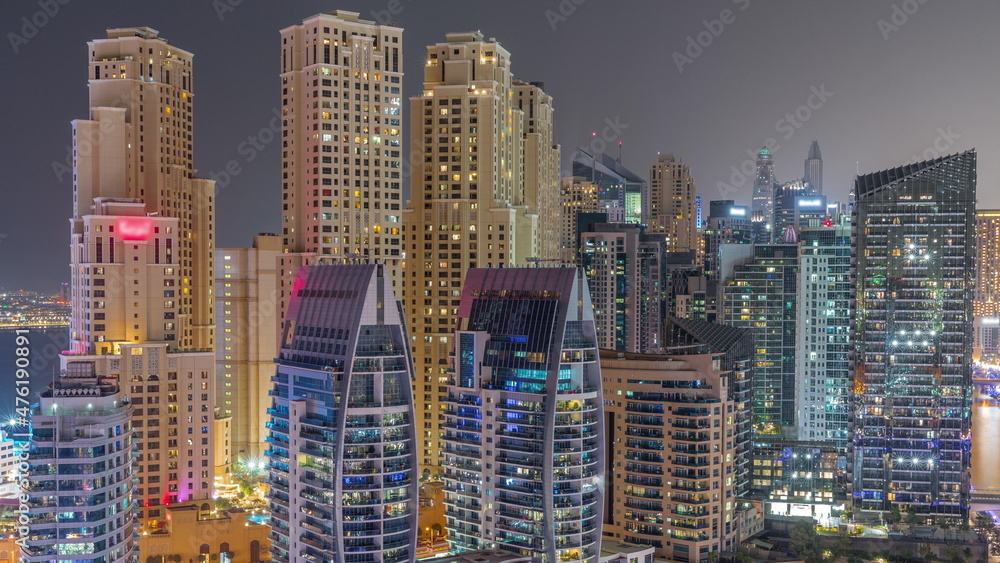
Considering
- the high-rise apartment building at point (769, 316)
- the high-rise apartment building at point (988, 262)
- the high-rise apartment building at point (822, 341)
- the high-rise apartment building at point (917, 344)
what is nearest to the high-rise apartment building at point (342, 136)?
the high-rise apartment building at point (917, 344)

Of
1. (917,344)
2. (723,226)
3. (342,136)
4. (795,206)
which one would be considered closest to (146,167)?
(342,136)

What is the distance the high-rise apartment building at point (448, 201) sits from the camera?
73625mm

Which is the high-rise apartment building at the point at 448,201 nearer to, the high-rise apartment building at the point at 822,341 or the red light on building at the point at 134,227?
the red light on building at the point at 134,227

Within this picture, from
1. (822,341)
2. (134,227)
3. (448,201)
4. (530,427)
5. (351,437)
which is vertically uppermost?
(448,201)

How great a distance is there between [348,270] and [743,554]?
29694mm

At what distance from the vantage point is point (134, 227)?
2554 inches

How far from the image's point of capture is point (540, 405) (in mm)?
50562

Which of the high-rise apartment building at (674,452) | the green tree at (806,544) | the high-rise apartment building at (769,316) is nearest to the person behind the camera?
the high-rise apartment building at (674,452)

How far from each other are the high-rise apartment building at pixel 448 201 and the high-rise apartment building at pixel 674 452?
52.3 feet

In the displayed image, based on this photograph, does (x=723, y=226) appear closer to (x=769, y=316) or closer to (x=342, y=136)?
(x=769, y=316)

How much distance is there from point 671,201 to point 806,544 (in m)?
121

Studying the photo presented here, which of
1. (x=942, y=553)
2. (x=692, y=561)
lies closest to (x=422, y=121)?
(x=692, y=561)

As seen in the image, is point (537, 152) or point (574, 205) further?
point (574, 205)

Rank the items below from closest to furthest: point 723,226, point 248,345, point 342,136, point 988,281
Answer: point 342,136
point 248,345
point 723,226
point 988,281
